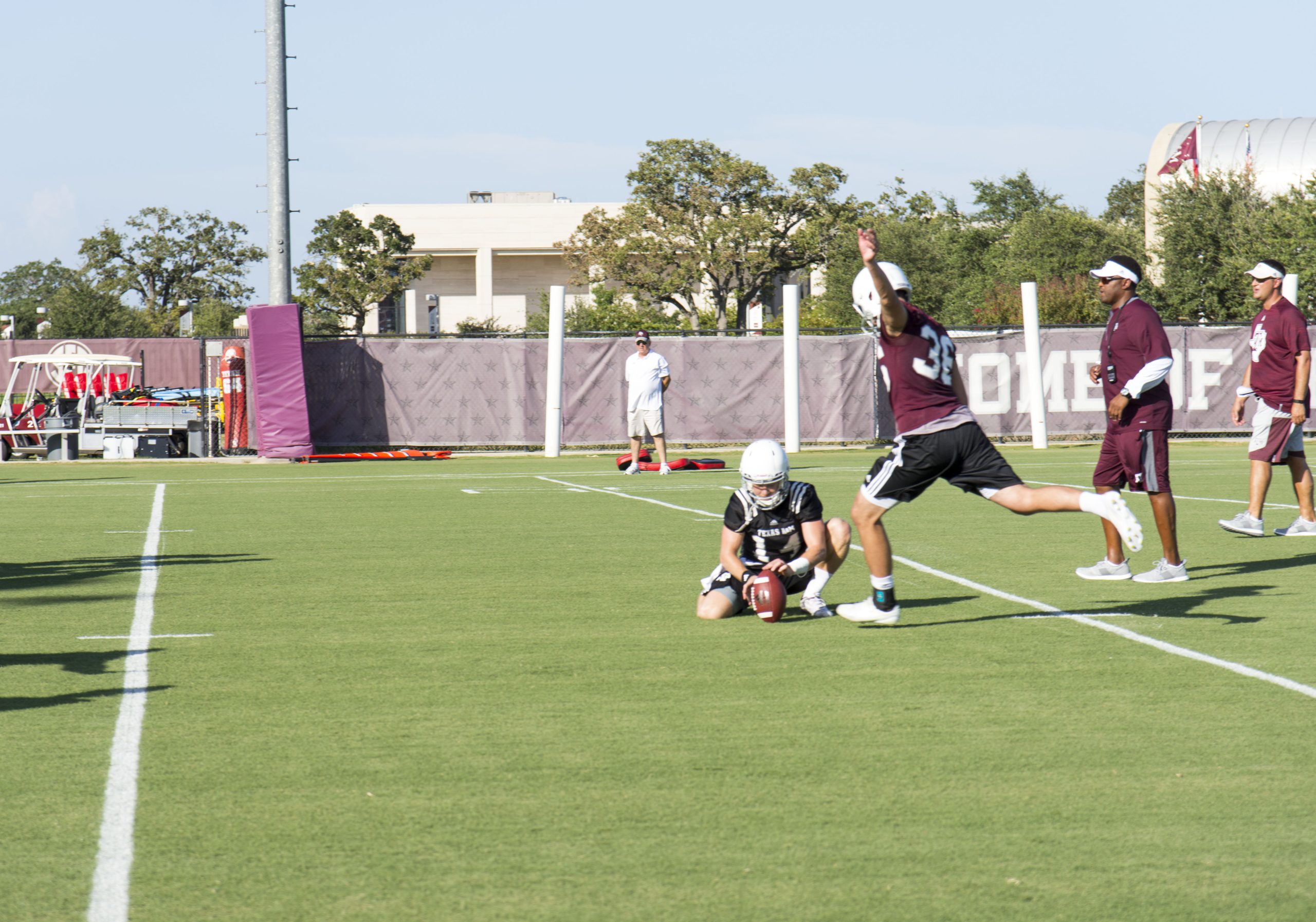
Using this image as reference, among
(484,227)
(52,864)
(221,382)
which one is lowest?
(52,864)

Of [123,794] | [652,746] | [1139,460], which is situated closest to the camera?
[123,794]

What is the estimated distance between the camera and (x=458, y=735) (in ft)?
19.1

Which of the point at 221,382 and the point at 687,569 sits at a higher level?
the point at 221,382

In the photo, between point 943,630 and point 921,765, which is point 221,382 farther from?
point 921,765

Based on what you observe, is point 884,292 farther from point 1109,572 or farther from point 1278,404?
point 1278,404

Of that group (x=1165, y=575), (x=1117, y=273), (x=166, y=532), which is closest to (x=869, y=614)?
(x=1165, y=575)

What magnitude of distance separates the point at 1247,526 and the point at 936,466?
19.4ft

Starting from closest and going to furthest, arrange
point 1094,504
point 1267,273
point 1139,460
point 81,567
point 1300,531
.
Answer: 1. point 1094,504
2. point 1139,460
3. point 81,567
4. point 1267,273
5. point 1300,531

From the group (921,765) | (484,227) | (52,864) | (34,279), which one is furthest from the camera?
(34,279)

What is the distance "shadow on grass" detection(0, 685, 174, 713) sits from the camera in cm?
641

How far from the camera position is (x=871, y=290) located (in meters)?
7.82

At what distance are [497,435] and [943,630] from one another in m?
21.6

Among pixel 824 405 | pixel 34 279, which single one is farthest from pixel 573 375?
pixel 34 279

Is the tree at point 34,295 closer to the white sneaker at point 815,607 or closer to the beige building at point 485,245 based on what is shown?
the beige building at point 485,245
